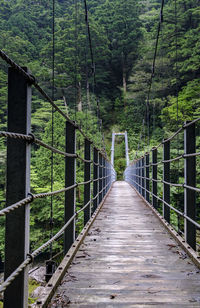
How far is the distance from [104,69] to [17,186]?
23252 mm

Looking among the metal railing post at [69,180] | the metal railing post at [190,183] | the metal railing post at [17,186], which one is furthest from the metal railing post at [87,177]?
the metal railing post at [17,186]

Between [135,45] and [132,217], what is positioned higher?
[135,45]

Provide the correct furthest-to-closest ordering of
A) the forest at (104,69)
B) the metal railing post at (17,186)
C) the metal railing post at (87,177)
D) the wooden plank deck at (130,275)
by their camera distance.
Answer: the forest at (104,69)
the metal railing post at (87,177)
the wooden plank deck at (130,275)
the metal railing post at (17,186)

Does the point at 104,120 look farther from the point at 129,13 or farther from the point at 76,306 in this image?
the point at 76,306

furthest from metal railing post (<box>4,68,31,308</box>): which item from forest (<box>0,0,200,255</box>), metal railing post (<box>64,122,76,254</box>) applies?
forest (<box>0,0,200,255</box>)

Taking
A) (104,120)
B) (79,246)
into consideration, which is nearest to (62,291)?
(79,246)

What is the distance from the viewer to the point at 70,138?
1.56 m

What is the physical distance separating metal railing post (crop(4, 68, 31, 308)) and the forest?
312 centimetres

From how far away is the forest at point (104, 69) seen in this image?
11.0 meters

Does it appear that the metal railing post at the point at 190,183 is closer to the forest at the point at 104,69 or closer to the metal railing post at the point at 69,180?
the metal railing post at the point at 69,180

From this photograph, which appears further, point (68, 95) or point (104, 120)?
point (104, 120)

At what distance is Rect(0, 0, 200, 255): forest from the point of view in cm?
1097

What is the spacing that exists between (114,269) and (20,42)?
570 inches

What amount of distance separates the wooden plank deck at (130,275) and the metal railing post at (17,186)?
283mm
